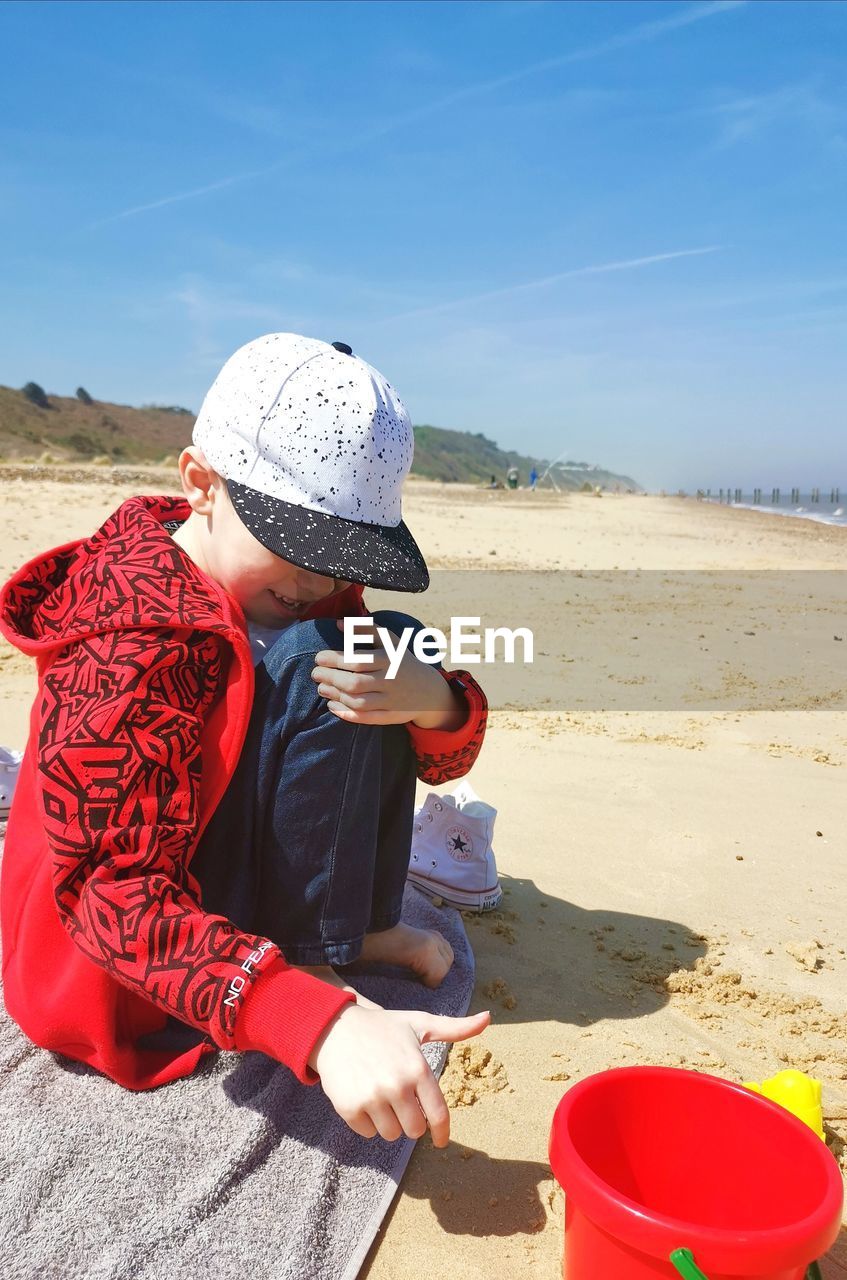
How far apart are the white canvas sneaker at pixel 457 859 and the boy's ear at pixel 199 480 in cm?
112

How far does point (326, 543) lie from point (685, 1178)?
3.60ft

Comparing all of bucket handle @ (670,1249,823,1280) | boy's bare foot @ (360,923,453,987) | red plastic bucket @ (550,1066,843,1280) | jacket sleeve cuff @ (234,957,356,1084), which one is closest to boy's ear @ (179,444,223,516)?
jacket sleeve cuff @ (234,957,356,1084)

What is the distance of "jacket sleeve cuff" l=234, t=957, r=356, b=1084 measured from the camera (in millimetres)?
1305

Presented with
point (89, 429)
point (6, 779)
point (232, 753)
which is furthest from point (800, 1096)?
point (89, 429)

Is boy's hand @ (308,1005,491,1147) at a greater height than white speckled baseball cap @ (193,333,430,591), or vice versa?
white speckled baseball cap @ (193,333,430,591)

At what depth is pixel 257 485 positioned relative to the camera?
1659 millimetres

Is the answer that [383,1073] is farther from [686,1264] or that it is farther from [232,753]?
[232,753]

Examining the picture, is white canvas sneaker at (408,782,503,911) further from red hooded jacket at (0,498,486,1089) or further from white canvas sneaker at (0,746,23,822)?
white canvas sneaker at (0,746,23,822)

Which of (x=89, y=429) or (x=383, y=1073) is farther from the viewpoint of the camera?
(x=89, y=429)

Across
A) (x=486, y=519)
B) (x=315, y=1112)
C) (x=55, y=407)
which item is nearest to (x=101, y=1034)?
(x=315, y=1112)

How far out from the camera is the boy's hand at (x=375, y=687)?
168 cm

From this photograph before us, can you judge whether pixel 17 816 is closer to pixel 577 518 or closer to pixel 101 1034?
pixel 101 1034

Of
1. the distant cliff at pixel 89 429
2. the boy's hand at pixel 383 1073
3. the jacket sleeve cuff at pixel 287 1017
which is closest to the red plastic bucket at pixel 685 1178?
the boy's hand at pixel 383 1073

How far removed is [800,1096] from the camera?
1.66 meters
